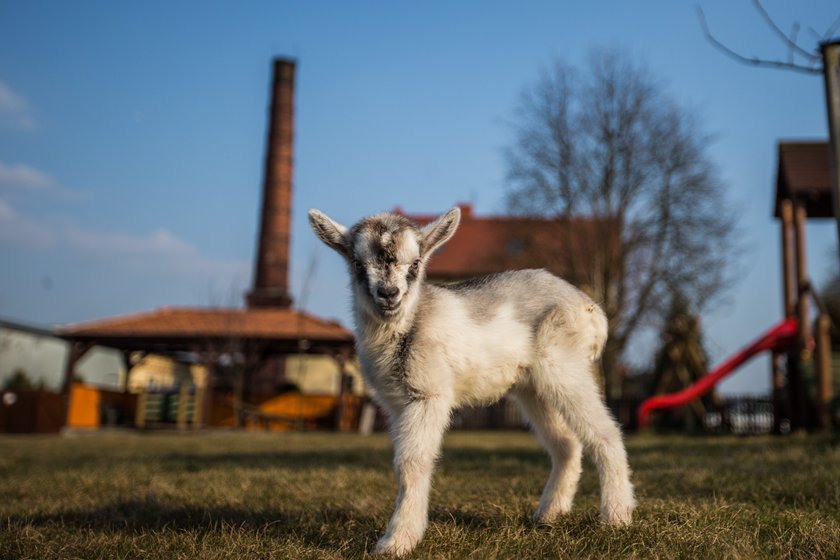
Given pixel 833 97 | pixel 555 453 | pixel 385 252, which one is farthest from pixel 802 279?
pixel 385 252

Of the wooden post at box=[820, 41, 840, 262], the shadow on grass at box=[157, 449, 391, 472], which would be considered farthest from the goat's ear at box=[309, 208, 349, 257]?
the shadow on grass at box=[157, 449, 391, 472]

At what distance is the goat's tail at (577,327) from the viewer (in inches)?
192

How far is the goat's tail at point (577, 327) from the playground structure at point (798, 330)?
38.5 feet

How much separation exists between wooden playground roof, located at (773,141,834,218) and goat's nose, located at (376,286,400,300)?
14445mm

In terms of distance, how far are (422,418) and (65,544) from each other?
2334 millimetres

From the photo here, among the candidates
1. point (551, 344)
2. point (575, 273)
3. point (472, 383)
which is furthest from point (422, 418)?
point (575, 273)

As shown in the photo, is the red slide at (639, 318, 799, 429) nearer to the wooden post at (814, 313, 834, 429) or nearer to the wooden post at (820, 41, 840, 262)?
the wooden post at (814, 313, 834, 429)

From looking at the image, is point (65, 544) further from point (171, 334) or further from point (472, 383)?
point (171, 334)

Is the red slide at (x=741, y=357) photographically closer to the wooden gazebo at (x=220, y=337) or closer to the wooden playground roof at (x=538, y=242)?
the wooden playground roof at (x=538, y=242)

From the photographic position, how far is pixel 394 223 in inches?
179

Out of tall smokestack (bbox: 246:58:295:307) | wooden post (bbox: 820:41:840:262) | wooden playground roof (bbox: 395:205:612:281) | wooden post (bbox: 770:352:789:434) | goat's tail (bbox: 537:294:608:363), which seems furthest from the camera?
tall smokestack (bbox: 246:58:295:307)

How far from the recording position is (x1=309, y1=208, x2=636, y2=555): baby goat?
14.2 feet

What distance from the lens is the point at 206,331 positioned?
102 ft

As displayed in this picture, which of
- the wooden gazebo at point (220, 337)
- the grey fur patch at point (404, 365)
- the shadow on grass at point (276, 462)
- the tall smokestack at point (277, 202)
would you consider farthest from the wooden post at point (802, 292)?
the tall smokestack at point (277, 202)
